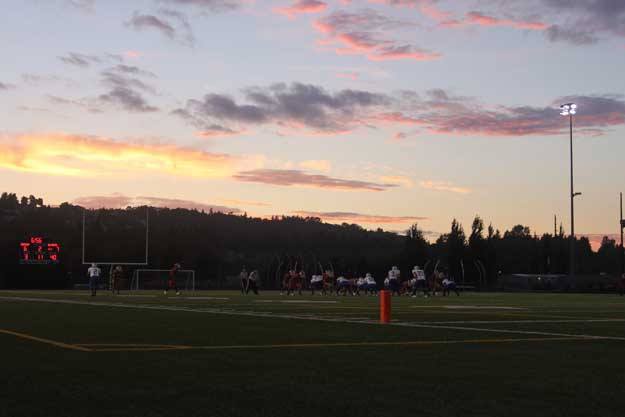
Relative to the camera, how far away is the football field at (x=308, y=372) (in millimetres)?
6758

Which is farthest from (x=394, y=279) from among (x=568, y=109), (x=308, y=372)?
(x=308, y=372)

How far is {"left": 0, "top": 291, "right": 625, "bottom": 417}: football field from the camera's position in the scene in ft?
22.2

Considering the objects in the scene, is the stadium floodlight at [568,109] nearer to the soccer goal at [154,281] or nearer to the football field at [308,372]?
the soccer goal at [154,281]

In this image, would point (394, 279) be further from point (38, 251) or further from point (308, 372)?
point (308, 372)

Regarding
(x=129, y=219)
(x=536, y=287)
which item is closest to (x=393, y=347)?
(x=536, y=287)

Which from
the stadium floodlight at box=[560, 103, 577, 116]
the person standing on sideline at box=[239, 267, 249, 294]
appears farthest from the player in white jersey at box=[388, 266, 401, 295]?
the stadium floodlight at box=[560, 103, 577, 116]

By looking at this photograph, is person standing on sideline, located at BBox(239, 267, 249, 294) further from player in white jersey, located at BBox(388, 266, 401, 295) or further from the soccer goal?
the soccer goal

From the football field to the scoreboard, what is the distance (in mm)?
51829

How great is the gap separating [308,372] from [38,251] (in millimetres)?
60260

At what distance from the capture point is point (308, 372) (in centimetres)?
888

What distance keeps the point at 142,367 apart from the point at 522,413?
12.9 feet

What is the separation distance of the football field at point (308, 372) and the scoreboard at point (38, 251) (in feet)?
170

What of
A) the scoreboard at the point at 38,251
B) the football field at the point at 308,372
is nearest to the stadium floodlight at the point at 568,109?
the scoreboard at the point at 38,251

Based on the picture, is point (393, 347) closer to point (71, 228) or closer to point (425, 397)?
point (425, 397)
